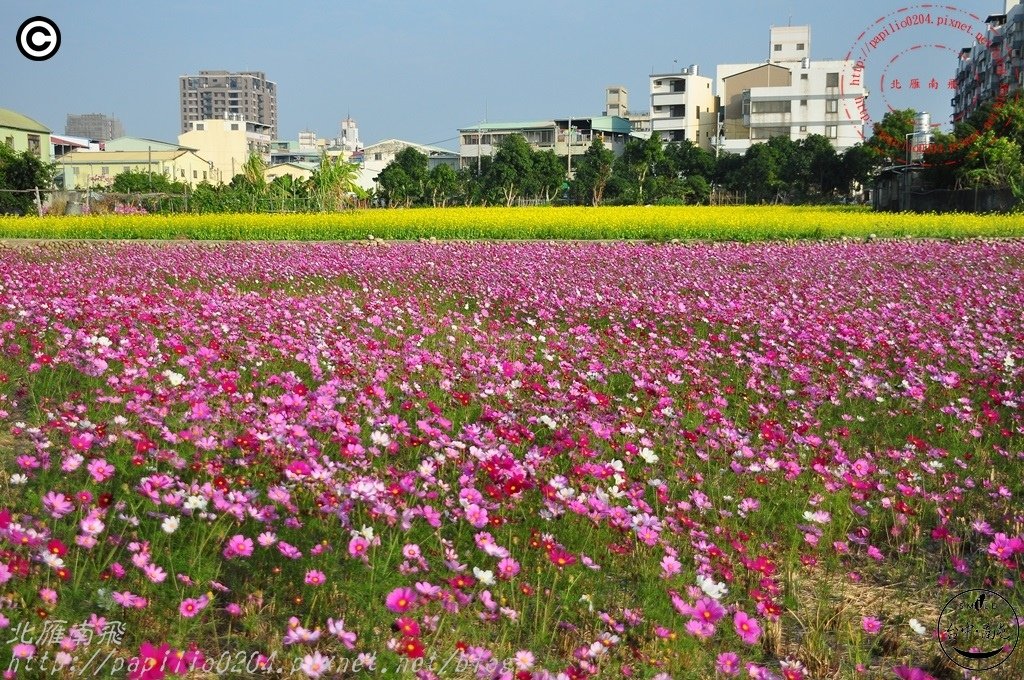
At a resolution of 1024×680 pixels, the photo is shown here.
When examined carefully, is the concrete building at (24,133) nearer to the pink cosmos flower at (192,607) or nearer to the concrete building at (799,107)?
the concrete building at (799,107)

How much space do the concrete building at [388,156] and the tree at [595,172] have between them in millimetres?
35931

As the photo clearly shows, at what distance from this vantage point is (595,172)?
180 feet

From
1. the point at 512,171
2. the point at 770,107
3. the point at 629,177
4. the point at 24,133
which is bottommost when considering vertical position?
the point at 629,177

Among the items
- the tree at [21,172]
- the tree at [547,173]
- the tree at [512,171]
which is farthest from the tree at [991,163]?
the tree at [21,172]

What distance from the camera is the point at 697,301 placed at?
8859 mm

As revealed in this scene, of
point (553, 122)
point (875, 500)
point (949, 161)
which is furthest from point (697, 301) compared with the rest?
point (553, 122)

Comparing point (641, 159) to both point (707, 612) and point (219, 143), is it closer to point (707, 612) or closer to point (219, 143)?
point (219, 143)

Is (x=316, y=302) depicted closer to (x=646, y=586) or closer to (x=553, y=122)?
(x=646, y=586)

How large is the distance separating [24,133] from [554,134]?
143 feet

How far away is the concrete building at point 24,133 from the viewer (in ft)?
214

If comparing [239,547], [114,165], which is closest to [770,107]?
[114,165]

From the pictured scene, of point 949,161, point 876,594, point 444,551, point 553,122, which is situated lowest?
point 876,594

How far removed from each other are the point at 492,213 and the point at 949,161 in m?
16.6

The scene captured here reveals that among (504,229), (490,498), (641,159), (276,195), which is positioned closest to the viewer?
(490,498)
